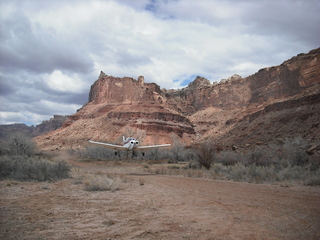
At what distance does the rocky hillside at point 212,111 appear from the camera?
142 ft

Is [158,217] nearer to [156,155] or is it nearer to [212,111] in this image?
[156,155]

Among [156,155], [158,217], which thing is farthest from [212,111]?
[158,217]

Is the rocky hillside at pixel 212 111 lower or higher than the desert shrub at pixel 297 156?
higher

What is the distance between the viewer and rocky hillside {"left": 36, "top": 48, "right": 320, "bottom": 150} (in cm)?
4331

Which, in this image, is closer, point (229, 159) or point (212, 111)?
point (229, 159)

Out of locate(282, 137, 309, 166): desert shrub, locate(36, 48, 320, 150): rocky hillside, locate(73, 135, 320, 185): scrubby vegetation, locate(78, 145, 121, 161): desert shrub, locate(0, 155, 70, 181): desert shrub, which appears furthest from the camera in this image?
locate(36, 48, 320, 150): rocky hillside

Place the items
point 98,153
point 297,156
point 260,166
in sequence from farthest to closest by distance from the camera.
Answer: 1. point 98,153
2. point 297,156
3. point 260,166

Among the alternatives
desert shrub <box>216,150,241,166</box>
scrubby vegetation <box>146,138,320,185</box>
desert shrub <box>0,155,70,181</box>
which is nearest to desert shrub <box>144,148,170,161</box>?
scrubby vegetation <box>146,138,320,185</box>

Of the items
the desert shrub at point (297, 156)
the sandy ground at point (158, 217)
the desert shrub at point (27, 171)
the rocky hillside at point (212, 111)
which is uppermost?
the rocky hillside at point (212, 111)

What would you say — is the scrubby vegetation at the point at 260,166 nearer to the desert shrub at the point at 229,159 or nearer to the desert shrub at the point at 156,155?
the desert shrub at the point at 229,159

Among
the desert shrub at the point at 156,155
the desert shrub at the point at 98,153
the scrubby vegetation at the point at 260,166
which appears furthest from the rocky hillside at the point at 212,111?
the desert shrub at the point at 98,153

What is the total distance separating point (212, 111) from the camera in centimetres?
9031

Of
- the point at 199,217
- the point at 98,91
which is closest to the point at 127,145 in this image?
the point at 199,217

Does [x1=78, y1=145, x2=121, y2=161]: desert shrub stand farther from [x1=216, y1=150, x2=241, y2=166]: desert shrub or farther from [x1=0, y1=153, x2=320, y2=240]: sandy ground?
[x1=0, y1=153, x2=320, y2=240]: sandy ground
